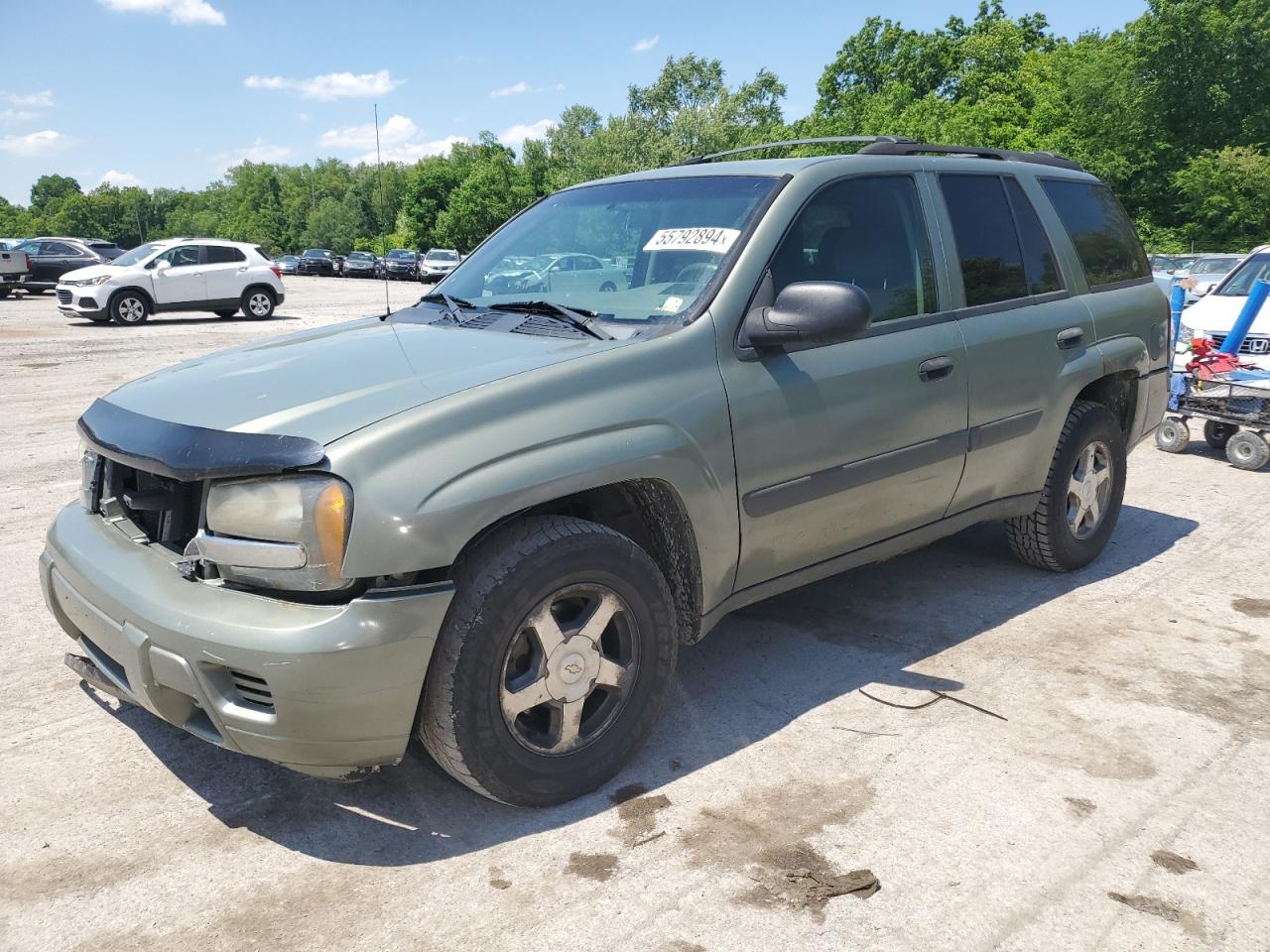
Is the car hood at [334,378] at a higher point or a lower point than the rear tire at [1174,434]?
higher

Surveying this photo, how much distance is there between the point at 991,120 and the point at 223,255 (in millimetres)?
37533

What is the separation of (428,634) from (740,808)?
1.07 meters

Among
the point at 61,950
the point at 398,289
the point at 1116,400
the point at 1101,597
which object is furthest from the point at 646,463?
the point at 398,289

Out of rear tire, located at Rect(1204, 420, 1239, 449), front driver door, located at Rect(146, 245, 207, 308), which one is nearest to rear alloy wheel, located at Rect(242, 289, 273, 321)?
front driver door, located at Rect(146, 245, 207, 308)

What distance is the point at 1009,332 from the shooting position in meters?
4.23

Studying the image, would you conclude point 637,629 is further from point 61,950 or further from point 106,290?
point 106,290

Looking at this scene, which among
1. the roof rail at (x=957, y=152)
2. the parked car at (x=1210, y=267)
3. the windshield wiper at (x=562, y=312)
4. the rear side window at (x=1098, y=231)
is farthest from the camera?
the parked car at (x=1210, y=267)

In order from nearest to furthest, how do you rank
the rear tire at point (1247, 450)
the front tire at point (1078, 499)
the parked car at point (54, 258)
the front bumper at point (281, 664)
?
the front bumper at point (281, 664)
the front tire at point (1078, 499)
the rear tire at point (1247, 450)
the parked car at point (54, 258)

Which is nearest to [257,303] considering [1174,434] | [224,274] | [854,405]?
[224,274]

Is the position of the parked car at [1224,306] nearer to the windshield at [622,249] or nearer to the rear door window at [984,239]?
the rear door window at [984,239]

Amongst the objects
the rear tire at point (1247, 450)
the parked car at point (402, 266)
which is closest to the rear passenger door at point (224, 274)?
the rear tire at point (1247, 450)

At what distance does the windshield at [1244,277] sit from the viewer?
33.0 feet

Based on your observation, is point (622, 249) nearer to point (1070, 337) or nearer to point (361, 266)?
point (1070, 337)

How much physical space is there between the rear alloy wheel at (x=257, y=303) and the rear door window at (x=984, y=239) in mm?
20292
